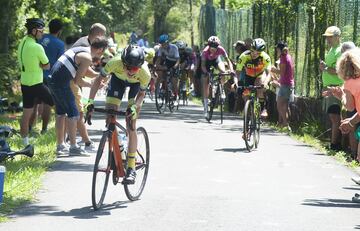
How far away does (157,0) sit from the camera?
6644 centimetres

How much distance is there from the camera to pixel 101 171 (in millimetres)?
9523

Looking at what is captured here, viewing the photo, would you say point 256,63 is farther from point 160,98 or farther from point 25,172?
point 160,98

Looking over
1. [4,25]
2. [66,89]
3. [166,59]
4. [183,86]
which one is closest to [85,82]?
[66,89]

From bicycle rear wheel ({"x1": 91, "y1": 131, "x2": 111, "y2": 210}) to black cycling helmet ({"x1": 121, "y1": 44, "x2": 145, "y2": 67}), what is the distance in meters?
0.83

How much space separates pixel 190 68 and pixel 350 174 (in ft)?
52.2

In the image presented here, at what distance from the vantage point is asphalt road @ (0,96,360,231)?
909cm

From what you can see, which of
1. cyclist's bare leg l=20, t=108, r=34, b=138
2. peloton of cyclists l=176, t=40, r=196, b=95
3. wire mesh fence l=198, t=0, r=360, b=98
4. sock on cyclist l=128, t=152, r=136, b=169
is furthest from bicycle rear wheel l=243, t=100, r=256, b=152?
peloton of cyclists l=176, t=40, r=196, b=95

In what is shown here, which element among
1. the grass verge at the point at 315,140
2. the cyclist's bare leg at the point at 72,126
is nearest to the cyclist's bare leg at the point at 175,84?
the grass verge at the point at 315,140

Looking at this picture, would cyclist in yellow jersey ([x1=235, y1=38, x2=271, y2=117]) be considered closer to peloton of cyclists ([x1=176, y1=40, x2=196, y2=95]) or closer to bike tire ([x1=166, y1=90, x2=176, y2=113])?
bike tire ([x1=166, y1=90, x2=176, y2=113])

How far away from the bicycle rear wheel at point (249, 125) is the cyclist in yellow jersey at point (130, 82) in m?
4.87

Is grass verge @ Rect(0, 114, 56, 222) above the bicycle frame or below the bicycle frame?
below

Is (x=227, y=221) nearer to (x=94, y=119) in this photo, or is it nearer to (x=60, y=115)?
(x=60, y=115)

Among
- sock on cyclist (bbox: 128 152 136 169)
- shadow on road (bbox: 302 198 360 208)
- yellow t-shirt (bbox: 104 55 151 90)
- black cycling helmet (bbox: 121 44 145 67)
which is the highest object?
black cycling helmet (bbox: 121 44 145 67)

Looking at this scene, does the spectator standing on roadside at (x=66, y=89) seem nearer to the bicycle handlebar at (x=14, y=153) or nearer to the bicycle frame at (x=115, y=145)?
the bicycle handlebar at (x=14, y=153)
